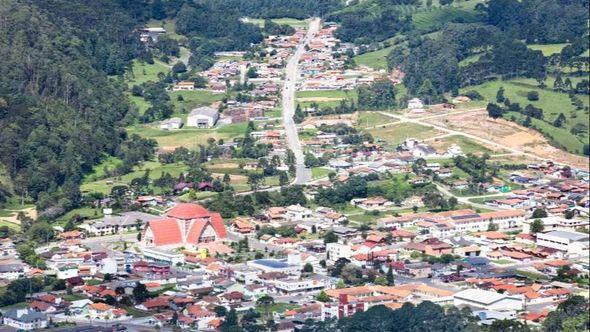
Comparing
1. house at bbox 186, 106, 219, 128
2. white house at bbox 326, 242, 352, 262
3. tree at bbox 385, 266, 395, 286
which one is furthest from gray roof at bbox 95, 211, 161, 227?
house at bbox 186, 106, 219, 128

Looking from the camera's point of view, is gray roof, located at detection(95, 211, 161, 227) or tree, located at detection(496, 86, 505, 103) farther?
tree, located at detection(496, 86, 505, 103)

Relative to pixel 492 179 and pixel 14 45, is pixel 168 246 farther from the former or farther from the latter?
pixel 14 45

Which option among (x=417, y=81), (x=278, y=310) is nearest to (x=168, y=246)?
(x=278, y=310)

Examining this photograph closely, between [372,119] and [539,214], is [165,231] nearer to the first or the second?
A: [539,214]

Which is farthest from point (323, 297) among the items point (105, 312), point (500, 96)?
point (500, 96)

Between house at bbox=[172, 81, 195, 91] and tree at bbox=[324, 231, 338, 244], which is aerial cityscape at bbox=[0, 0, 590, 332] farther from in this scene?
house at bbox=[172, 81, 195, 91]

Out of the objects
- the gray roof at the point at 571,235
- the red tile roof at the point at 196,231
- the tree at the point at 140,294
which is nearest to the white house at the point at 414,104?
the gray roof at the point at 571,235

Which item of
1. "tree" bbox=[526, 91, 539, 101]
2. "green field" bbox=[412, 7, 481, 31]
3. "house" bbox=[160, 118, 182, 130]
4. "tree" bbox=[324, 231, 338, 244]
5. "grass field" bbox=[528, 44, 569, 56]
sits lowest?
"tree" bbox=[324, 231, 338, 244]
